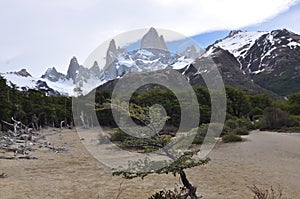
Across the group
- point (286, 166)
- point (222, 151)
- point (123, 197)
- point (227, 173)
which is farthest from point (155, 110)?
point (222, 151)

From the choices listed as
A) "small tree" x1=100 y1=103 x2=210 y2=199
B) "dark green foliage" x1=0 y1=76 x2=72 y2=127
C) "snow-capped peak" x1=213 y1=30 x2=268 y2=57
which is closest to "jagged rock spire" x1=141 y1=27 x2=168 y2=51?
"small tree" x1=100 y1=103 x2=210 y2=199

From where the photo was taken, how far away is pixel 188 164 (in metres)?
5.77

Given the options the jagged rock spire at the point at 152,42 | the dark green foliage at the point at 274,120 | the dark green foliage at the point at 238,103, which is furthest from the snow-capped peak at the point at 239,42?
the jagged rock spire at the point at 152,42

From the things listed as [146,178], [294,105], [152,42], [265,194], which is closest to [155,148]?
[152,42]

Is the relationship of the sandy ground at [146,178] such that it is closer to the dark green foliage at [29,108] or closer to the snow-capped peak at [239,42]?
the dark green foliage at [29,108]

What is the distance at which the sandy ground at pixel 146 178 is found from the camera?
902cm

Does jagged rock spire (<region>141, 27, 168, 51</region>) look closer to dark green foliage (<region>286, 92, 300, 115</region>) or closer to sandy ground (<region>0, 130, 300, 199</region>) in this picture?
sandy ground (<region>0, 130, 300, 199</region>)

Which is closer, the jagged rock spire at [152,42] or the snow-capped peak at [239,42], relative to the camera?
the jagged rock spire at [152,42]

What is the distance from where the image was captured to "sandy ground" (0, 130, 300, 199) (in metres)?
9.02

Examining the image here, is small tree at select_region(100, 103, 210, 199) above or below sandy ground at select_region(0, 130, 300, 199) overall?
above

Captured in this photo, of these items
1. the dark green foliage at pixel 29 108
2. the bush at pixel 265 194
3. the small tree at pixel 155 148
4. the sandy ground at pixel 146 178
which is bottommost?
the sandy ground at pixel 146 178

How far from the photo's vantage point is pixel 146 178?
35.8 feet

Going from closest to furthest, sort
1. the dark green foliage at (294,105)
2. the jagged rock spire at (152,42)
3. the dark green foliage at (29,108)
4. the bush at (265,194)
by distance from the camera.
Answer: the bush at (265,194) < the jagged rock spire at (152,42) < the dark green foliage at (29,108) < the dark green foliage at (294,105)

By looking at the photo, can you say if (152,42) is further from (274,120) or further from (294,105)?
(294,105)
